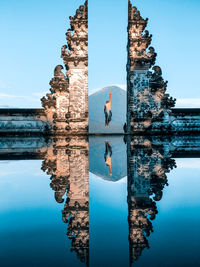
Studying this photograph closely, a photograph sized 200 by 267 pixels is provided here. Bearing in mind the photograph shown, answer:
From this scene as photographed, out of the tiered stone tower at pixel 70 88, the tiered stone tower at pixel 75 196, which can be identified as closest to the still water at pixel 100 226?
the tiered stone tower at pixel 75 196

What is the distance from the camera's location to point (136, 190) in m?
2.19

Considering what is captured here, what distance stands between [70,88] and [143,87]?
3.09 meters

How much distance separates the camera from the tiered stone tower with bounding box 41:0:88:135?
12812mm

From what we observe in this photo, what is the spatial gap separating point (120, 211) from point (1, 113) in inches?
486

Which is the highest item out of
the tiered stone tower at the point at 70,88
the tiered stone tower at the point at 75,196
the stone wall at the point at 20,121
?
the tiered stone tower at the point at 70,88

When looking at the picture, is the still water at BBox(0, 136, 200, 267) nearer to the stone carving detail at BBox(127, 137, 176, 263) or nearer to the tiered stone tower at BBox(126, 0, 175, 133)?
the stone carving detail at BBox(127, 137, 176, 263)

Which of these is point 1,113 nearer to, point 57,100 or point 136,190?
point 57,100

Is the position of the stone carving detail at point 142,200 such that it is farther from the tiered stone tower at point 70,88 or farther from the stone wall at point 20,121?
the stone wall at point 20,121

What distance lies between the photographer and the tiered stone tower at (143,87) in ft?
42.6

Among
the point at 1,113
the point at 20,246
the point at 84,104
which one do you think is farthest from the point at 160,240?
the point at 1,113

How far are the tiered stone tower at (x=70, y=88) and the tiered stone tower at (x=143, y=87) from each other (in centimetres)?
193

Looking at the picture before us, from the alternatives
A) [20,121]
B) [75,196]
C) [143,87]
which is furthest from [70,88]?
[75,196]

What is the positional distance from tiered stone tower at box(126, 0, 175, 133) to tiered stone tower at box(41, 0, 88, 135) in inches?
75.9

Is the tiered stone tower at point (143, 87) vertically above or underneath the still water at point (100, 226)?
above
